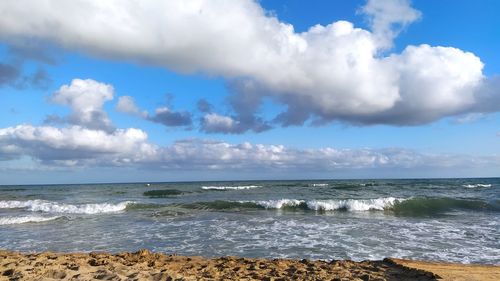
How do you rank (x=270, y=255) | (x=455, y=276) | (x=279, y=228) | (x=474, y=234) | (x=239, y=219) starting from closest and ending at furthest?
(x=455, y=276), (x=270, y=255), (x=474, y=234), (x=279, y=228), (x=239, y=219)

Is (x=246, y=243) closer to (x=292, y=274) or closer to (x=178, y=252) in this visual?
(x=178, y=252)

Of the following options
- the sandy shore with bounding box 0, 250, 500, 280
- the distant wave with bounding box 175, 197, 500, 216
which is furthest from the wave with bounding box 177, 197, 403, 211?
the sandy shore with bounding box 0, 250, 500, 280

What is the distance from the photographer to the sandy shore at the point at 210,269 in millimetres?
7367

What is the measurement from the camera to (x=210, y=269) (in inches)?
321

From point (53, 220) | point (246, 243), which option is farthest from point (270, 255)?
point (53, 220)

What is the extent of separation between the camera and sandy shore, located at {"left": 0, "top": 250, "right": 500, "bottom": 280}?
24.2ft

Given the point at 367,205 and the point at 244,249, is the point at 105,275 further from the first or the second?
the point at 367,205

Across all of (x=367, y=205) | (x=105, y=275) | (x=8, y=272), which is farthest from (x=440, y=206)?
(x=8, y=272)

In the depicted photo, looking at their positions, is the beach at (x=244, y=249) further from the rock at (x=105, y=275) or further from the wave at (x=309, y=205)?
the wave at (x=309, y=205)

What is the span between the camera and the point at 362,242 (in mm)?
12594

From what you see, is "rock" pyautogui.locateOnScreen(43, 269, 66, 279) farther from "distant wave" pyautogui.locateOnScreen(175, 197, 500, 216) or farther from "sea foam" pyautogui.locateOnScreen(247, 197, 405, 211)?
"sea foam" pyautogui.locateOnScreen(247, 197, 405, 211)

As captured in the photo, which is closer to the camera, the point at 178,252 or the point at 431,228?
the point at 178,252

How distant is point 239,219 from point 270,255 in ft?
27.3

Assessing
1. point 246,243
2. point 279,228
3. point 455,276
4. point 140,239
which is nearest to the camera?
point 455,276
